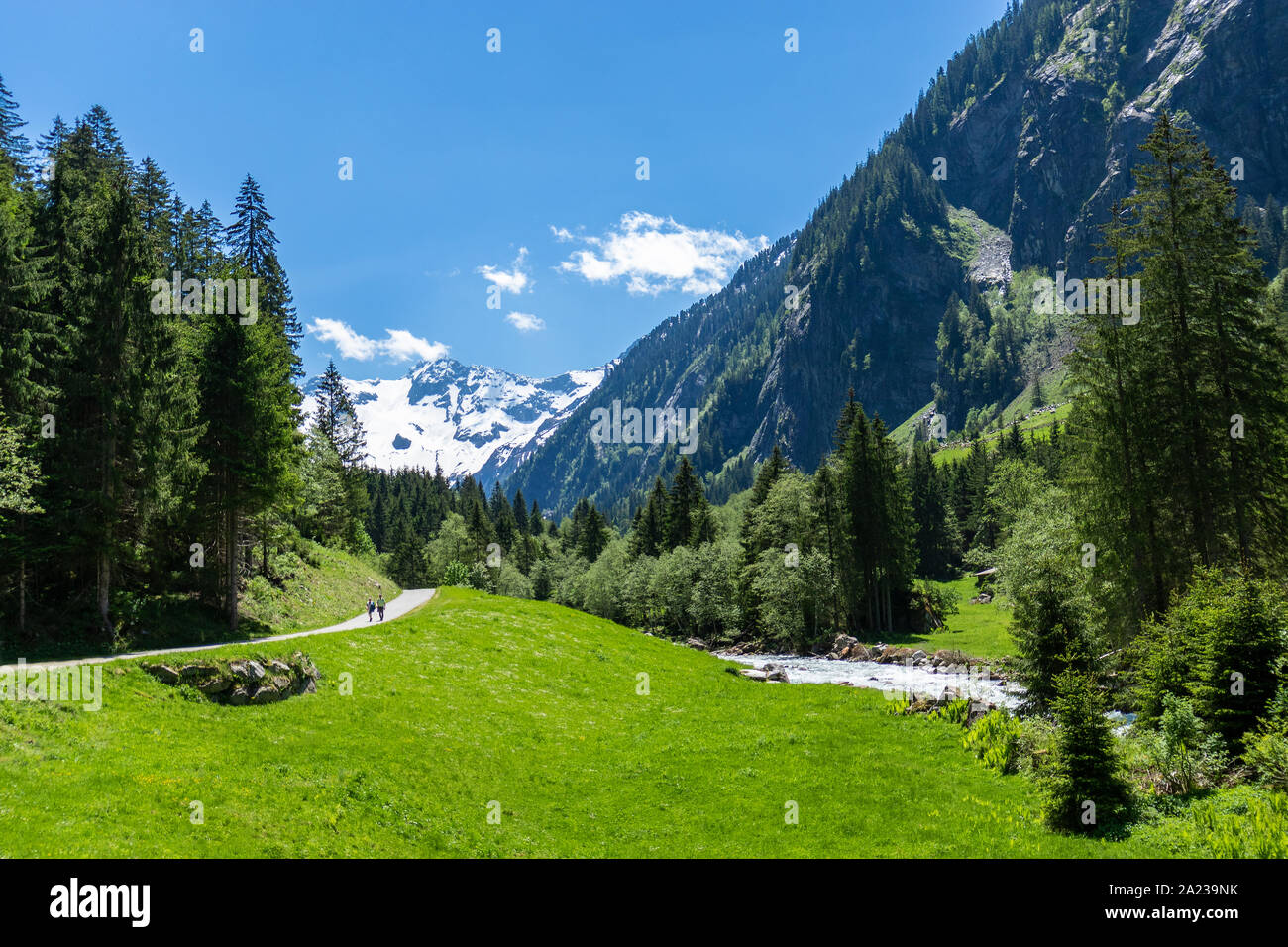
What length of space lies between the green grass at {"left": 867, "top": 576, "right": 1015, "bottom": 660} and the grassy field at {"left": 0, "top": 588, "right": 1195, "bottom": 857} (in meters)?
33.3

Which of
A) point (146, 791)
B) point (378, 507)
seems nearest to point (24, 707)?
point (146, 791)

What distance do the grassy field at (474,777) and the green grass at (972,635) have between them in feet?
109

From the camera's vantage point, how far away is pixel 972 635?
68.2m

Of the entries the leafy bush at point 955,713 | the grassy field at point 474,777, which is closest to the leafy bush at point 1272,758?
the grassy field at point 474,777

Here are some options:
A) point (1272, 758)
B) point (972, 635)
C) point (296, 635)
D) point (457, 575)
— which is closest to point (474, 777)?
point (296, 635)

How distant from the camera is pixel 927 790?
19812mm

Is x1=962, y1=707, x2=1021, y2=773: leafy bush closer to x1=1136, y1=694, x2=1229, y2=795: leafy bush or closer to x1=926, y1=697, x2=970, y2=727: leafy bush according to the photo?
x1=926, y1=697, x2=970, y2=727: leafy bush

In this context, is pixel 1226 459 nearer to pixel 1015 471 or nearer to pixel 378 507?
pixel 1015 471

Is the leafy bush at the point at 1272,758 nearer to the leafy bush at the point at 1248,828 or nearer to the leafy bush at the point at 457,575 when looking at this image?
the leafy bush at the point at 1248,828

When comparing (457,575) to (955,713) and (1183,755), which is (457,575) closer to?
(955,713)

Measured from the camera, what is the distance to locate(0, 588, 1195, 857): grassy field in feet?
46.0

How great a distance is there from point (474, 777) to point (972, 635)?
6219 centimetres

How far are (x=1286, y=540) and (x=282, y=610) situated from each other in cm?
5271

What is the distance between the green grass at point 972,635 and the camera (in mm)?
59250
